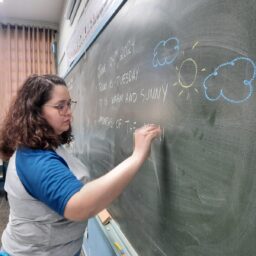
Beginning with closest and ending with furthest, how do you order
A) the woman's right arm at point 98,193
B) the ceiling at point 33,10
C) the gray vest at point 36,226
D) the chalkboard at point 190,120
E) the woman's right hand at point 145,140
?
1. the chalkboard at point 190,120
2. the woman's right arm at point 98,193
3. the woman's right hand at point 145,140
4. the gray vest at point 36,226
5. the ceiling at point 33,10

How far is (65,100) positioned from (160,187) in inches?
17.7

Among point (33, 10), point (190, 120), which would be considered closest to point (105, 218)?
point (190, 120)

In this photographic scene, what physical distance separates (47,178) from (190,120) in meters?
0.41

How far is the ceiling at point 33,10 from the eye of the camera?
365cm

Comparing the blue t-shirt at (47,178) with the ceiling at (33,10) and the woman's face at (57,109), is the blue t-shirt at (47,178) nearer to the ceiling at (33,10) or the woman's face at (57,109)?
the woman's face at (57,109)

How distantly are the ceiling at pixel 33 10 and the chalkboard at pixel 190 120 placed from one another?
2941 millimetres

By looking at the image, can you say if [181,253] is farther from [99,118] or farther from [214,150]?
[99,118]

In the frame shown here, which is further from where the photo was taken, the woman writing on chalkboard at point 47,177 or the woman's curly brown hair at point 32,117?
the woman's curly brown hair at point 32,117

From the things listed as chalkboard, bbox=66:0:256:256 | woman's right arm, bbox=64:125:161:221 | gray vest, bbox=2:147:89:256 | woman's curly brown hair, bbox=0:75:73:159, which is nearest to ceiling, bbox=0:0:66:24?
chalkboard, bbox=66:0:256:256

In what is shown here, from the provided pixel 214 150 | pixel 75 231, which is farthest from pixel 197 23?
pixel 75 231

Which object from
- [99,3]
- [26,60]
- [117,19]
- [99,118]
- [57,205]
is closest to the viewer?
[57,205]

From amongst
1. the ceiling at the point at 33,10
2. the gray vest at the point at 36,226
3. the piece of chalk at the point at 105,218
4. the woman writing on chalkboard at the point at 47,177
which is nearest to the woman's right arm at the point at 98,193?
the woman writing on chalkboard at the point at 47,177

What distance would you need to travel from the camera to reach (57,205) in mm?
718

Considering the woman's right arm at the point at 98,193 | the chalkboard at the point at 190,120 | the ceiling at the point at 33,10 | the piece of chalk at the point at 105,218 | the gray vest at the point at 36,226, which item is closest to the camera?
the chalkboard at the point at 190,120
